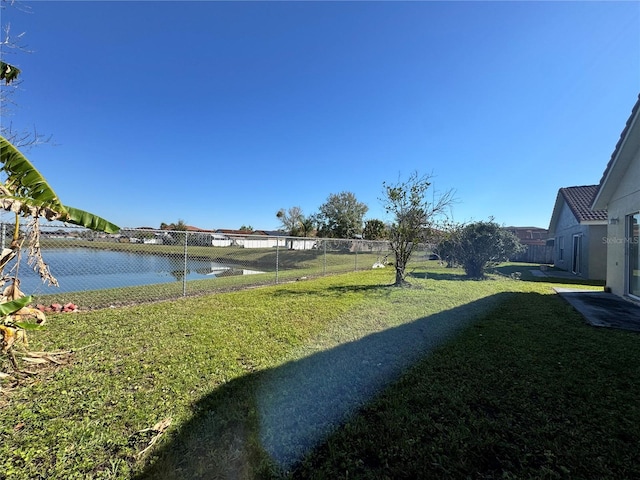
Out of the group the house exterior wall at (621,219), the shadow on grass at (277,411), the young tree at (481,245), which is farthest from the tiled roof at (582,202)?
the shadow on grass at (277,411)

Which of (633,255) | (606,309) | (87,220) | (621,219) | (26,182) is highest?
(621,219)

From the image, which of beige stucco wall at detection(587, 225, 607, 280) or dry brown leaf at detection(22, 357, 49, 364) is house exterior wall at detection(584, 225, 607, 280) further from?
dry brown leaf at detection(22, 357, 49, 364)

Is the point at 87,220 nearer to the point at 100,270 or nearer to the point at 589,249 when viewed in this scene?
the point at 100,270

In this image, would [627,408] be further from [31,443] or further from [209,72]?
[209,72]

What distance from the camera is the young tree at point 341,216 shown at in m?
37.2

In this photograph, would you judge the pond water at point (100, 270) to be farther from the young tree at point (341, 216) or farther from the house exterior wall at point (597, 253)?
the young tree at point (341, 216)

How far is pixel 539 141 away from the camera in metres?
10.4

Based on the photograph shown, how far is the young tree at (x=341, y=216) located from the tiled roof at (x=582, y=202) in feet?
76.8

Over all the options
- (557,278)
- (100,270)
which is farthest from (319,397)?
(557,278)

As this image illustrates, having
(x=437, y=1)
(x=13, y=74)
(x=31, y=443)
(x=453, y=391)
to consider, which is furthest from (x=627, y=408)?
(x=437, y=1)

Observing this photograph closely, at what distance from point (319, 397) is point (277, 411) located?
1.46 ft

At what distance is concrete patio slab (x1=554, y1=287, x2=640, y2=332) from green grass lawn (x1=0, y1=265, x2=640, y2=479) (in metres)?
0.75

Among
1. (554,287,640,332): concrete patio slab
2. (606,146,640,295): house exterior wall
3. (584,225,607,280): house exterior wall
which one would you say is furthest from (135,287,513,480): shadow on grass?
(584,225,607,280): house exterior wall

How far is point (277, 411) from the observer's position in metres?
2.43
